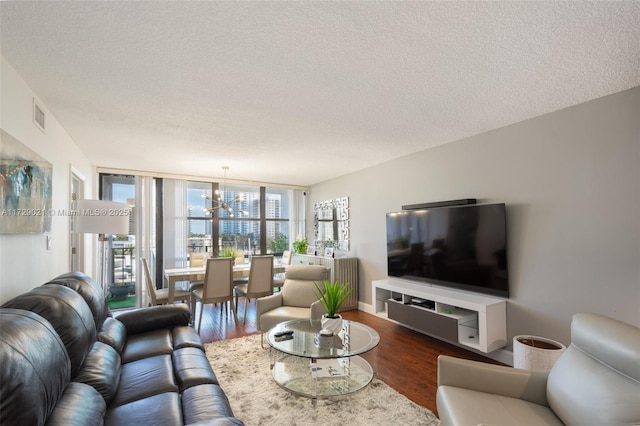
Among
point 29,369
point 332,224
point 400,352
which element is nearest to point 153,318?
point 29,369

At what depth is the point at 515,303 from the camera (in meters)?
3.16

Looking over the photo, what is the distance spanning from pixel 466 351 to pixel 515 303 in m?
0.79

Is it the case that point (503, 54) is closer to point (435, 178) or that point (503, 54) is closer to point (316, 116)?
point (316, 116)

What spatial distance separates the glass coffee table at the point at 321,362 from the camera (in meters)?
2.51

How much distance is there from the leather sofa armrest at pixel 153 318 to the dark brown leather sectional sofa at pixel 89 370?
0.59 feet

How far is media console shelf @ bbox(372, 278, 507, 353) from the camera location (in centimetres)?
310

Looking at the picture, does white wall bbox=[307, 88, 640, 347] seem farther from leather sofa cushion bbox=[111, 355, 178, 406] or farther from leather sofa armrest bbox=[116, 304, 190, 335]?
leather sofa armrest bbox=[116, 304, 190, 335]

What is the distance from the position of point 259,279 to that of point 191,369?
8.78 ft

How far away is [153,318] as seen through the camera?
2945 mm

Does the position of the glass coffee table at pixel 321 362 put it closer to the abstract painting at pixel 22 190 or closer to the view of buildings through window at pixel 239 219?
the abstract painting at pixel 22 190

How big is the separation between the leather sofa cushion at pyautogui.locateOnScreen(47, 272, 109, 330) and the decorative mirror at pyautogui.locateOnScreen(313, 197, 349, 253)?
4.01 metres

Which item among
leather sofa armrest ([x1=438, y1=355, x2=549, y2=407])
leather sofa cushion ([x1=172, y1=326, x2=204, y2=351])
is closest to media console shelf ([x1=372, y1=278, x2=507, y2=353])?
leather sofa armrest ([x1=438, y1=355, x2=549, y2=407])

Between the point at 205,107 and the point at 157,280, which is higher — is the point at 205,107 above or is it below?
above

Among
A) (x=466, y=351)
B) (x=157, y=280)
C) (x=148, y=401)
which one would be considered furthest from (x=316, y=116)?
(x=157, y=280)
